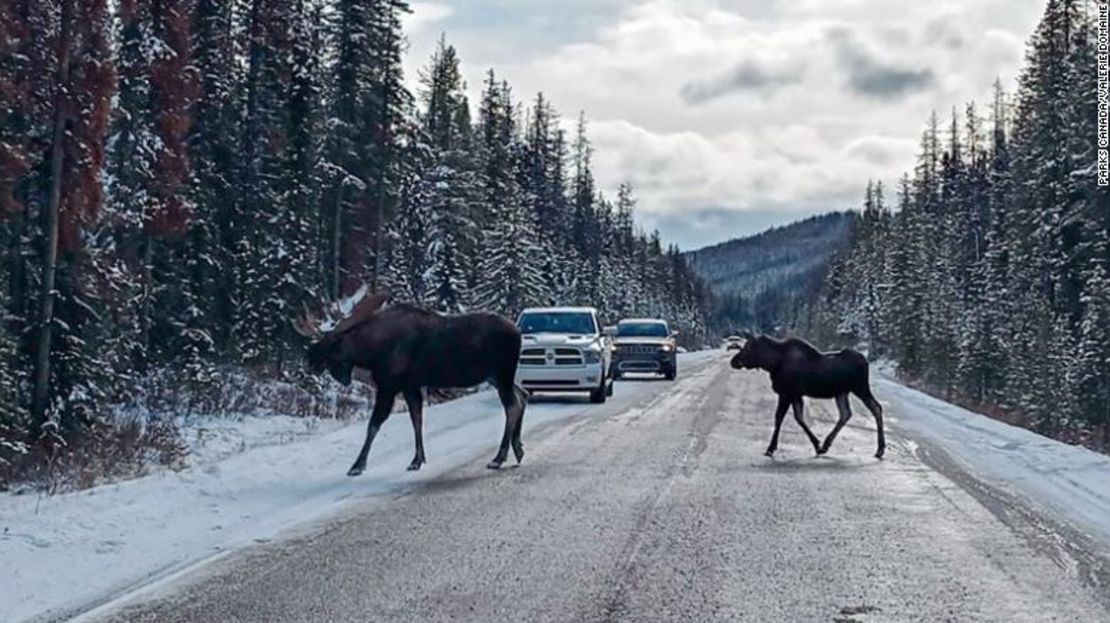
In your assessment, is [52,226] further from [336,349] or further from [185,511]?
[185,511]

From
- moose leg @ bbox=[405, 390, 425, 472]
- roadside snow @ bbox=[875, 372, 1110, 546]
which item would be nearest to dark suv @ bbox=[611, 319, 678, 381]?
roadside snow @ bbox=[875, 372, 1110, 546]

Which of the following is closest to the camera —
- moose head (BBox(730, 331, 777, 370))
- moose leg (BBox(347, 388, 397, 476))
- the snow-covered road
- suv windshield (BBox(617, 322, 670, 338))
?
the snow-covered road

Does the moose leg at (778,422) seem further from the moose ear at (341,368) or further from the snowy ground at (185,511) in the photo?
the moose ear at (341,368)

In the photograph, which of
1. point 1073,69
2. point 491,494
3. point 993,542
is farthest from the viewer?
point 1073,69

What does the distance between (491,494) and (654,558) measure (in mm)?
3688

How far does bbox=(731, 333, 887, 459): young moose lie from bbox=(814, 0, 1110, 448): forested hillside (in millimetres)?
8432

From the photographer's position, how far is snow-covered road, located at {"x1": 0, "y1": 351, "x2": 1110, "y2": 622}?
304 inches

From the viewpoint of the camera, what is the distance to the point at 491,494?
1255 centimetres

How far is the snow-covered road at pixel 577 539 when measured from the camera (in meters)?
7.71

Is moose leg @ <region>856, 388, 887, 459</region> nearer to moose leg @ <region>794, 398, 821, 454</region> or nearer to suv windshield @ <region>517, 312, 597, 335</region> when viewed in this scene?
moose leg @ <region>794, 398, 821, 454</region>

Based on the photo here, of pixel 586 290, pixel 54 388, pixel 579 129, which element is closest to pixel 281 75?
pixel 54 388

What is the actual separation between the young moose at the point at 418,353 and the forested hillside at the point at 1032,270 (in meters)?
13.3

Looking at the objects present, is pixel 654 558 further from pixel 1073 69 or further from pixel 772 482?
pixel 1073 69

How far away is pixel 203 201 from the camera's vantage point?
33.9m
